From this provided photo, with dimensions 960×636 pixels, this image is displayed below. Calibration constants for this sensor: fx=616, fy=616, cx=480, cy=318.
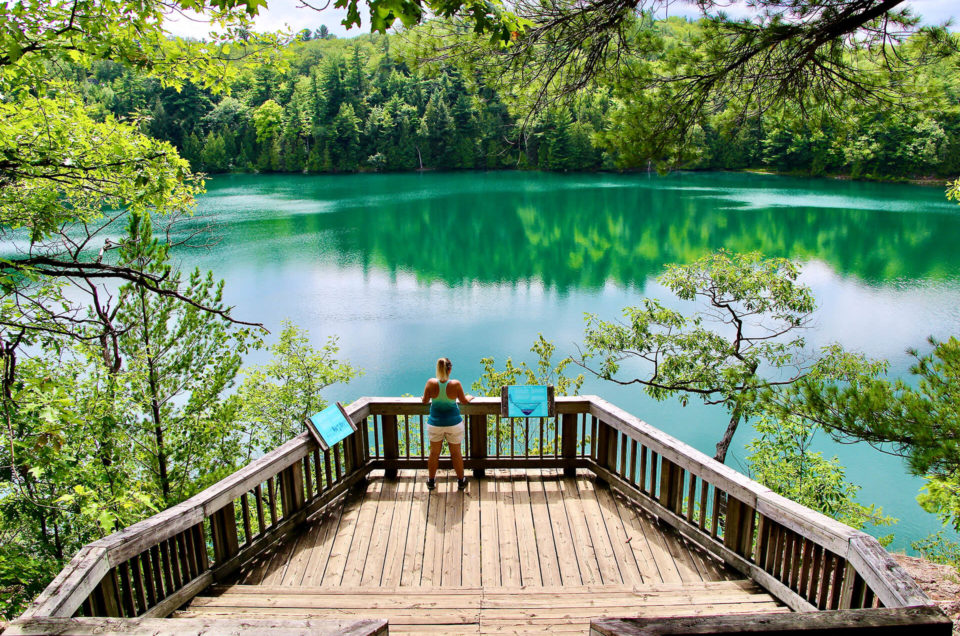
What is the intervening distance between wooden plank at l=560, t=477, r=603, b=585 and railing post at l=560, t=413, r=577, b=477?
0.25 feet

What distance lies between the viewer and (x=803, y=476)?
325 inches

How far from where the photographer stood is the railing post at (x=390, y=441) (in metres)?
4.64

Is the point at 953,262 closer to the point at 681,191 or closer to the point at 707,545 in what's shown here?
the point at 681,191

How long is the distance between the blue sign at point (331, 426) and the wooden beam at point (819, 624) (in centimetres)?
283

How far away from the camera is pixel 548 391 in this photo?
4461 millimetres

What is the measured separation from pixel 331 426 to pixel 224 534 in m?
0.92

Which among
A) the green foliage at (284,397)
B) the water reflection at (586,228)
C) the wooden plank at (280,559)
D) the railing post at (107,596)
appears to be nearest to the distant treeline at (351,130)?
the water reflection at (586,228)

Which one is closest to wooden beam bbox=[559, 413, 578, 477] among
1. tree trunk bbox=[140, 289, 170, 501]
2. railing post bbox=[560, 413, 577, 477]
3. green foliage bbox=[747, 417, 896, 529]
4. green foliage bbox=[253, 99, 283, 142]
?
railing post bbox=[560, 413, 577, 477]

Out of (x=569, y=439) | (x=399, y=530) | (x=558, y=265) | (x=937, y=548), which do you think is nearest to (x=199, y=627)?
(x=399, y=530)

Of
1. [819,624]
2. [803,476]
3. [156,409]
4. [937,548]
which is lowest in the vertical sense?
[937,548]

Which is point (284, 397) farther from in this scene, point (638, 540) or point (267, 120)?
point (267, 120)

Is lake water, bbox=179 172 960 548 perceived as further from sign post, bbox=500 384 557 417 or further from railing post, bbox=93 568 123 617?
railing post, bbox=93 568 123 617

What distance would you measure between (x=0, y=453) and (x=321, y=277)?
19.7m

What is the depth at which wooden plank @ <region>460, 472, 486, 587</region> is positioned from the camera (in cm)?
348
